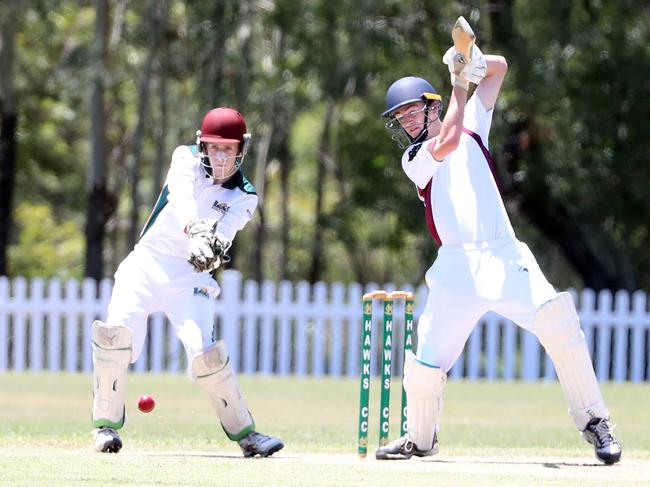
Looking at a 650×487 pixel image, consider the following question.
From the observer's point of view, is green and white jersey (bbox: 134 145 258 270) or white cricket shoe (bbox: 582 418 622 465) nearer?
white cricket shoe (bbox: 582 418 622 465)

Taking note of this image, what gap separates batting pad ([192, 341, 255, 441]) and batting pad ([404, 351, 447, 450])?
90 centimetres

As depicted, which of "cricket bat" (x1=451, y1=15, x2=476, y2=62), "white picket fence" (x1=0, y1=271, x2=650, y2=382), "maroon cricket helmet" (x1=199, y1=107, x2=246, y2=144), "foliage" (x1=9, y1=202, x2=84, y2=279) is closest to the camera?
"cricket bat" (x1=451, y1=15, x2=476, y2=62)

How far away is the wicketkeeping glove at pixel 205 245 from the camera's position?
7.42m

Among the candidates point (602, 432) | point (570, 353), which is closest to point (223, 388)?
point (570, 353)

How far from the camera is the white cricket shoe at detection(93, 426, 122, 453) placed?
7840mm

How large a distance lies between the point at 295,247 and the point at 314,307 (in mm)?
10263

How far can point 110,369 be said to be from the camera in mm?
7848

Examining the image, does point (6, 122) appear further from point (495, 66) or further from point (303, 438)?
point (495, 66)

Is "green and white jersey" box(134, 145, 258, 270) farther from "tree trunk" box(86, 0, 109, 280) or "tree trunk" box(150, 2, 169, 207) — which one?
"tree trunk" box(150, 2, 169, 207)

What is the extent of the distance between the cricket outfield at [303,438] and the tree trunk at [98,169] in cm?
419

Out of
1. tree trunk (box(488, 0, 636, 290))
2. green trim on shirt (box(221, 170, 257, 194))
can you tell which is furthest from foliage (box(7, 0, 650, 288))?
green trim on shirt (box(221, 170, 257, 194))

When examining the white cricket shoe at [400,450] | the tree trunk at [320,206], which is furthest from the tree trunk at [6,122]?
the white cricket shoe at [400,450]

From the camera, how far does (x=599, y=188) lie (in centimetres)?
2134

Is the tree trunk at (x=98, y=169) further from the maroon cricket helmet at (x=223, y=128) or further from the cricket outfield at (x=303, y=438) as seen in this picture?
the maroon cricket helmet at (x=223, y=128)
